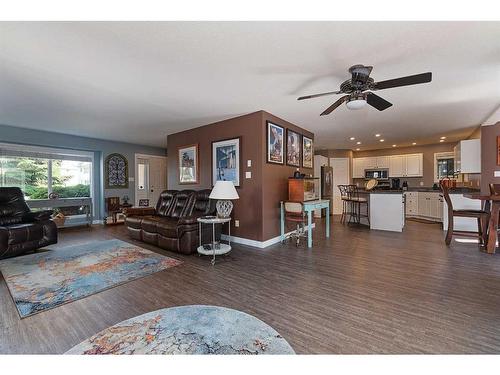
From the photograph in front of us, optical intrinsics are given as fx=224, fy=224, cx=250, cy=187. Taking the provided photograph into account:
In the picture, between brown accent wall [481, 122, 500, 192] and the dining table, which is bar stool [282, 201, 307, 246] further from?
brown accent wall [481, 122, 500, 192]

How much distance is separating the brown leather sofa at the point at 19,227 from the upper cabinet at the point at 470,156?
820 centimetres

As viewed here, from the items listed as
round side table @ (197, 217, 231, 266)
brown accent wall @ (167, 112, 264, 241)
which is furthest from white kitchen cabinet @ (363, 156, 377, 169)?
round side table @ (197, 217, 231, 266)

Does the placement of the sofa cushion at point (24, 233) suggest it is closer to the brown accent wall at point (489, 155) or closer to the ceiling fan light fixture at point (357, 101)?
the ceiling fan light fixture at point (357, 101)

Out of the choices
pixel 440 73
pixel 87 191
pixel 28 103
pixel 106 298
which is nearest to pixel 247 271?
pixel 106 298

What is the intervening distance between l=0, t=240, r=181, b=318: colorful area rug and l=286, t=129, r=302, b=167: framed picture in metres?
2.89

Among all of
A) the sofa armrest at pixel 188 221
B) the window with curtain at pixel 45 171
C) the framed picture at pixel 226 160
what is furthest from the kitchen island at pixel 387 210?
the window with curtain at pixel 45 171

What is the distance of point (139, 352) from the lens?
1.40m

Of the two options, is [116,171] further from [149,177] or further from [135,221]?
[135,221]

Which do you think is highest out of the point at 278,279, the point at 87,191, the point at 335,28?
the point at 335,28

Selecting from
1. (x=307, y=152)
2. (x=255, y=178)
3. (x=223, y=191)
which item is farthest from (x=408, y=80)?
(x=307, y=152)

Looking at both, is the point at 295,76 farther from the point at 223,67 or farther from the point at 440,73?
the point at 440,73

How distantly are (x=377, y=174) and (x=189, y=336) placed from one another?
8029mm

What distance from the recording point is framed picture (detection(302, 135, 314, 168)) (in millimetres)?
5113
